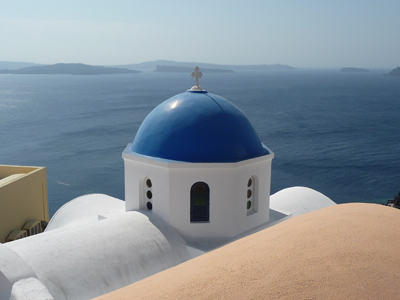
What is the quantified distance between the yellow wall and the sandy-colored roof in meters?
12.0

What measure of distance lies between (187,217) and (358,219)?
514cm

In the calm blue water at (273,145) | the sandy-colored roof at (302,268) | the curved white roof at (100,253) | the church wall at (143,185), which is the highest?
the sandy-colored roof at (302,268)

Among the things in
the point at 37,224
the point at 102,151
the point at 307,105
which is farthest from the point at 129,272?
the point at 307,105

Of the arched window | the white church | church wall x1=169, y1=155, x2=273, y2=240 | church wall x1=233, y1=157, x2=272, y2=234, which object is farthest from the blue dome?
the arched window

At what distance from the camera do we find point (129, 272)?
26.7 feet

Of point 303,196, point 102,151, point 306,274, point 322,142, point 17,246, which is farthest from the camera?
point 322,142

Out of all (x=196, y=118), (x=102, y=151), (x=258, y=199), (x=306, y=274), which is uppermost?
(x=196, y=118)

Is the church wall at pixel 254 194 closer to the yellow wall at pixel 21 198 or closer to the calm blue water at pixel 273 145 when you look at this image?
the yellow wall at pixel 21 198

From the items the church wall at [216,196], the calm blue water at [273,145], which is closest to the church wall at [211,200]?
the church wall at [216,196]

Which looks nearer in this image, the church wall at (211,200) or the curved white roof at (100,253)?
the curved white roof at (100,253)

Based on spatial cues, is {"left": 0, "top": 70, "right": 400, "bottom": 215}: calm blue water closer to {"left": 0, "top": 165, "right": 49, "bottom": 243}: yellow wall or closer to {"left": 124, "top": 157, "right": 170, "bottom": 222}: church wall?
{"left": 0, "top": 165, "right": 49, "bottom": 243}: yellow wall

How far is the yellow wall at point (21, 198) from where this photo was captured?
14.8m

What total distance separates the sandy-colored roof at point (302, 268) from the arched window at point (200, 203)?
4475 millimetres

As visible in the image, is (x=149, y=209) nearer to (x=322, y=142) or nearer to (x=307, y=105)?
(x=322, y=142)
